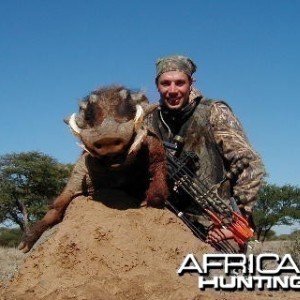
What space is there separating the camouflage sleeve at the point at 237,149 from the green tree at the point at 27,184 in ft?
79.8

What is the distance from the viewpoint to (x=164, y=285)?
4.33m

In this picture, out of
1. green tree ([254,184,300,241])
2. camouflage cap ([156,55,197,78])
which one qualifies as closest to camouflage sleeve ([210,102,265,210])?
camouflage cap ([156,55,197,78])

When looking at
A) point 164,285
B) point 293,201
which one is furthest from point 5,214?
point 164,285

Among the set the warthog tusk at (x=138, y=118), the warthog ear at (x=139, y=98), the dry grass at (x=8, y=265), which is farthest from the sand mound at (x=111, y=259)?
the dry grass at (x=8, y=265)

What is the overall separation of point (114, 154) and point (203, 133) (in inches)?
90.4

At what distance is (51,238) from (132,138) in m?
0.90

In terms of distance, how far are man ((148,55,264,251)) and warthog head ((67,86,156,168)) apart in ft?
5.42

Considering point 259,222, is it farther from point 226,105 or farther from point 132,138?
point 132,138

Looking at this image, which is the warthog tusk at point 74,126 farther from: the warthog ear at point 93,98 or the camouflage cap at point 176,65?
the camouflage cap at point 176,65

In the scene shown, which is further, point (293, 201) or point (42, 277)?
point (293, 201)

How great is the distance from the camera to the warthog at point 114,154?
4547 millimetres

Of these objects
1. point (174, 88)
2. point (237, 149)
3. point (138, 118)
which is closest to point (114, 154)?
point (138, 118)

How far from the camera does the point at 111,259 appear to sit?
4.46 meters

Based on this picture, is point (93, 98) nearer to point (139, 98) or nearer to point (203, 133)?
point (139, 98)
